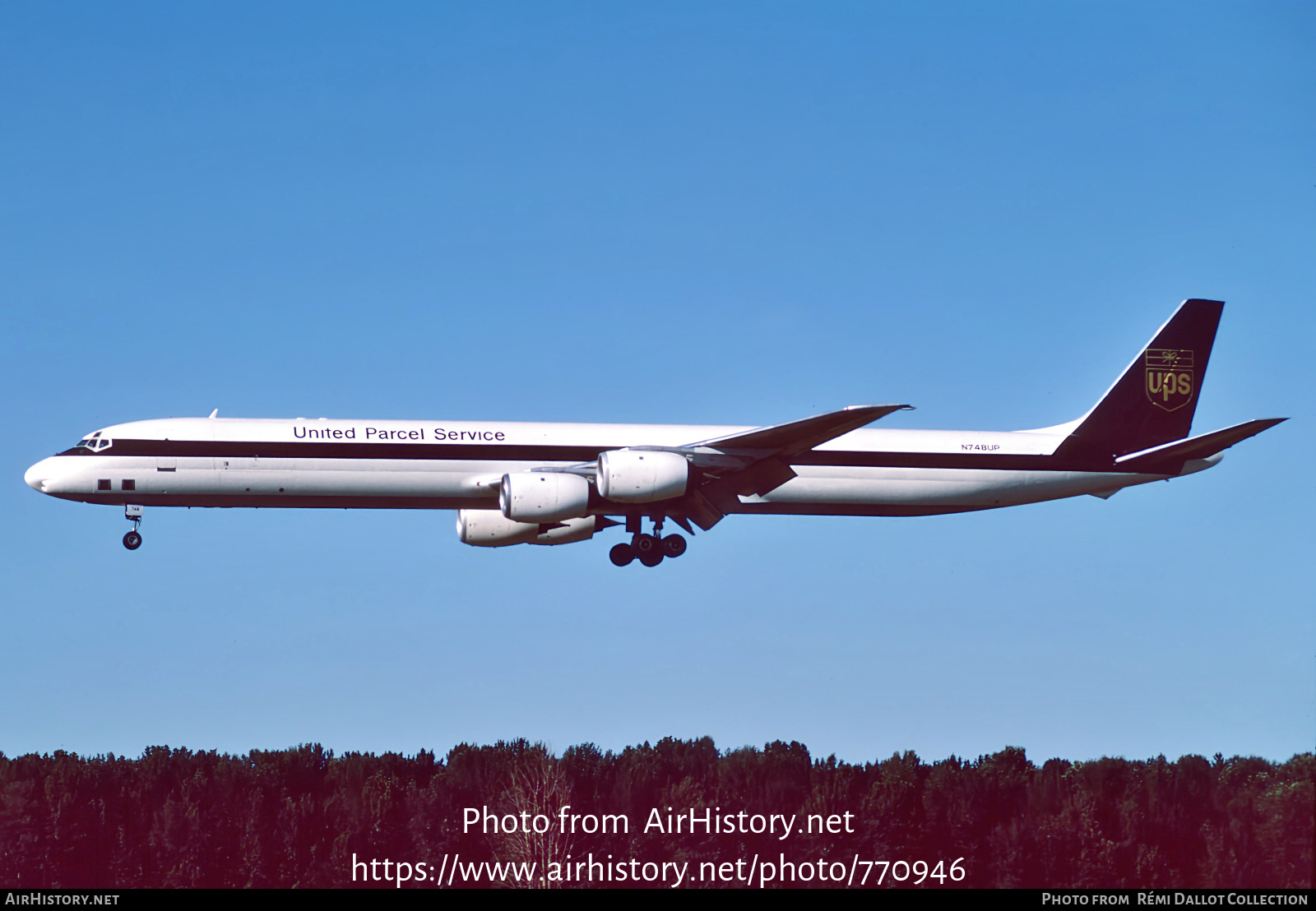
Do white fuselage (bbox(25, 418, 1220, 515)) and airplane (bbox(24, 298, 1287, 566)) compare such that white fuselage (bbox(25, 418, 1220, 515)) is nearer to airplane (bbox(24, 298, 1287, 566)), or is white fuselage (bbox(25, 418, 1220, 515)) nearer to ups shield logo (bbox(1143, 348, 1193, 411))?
airplane (bbox(24, 298, 1287, 566))

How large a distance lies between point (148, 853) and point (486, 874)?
1997 cm

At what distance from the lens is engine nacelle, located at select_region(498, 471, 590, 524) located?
128 ft

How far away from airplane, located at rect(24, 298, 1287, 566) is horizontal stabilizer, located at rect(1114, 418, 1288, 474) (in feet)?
0.19

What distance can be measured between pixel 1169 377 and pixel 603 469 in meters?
21.3

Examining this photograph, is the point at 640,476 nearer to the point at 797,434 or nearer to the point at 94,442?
the point at 797,434

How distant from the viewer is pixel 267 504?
40.5 m

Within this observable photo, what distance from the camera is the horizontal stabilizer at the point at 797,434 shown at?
130 feet

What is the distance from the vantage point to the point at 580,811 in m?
69.2

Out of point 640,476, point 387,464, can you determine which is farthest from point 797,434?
point 387,464
